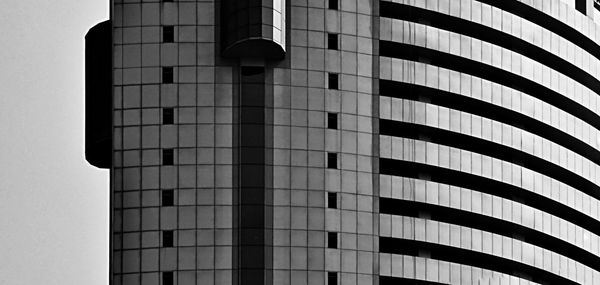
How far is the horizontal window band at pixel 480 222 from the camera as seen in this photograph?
430ft

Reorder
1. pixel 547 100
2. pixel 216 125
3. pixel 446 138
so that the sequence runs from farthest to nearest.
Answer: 1. pixel 547 100
2. pixel 446 138
3. pixel 216 125

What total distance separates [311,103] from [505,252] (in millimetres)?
20696

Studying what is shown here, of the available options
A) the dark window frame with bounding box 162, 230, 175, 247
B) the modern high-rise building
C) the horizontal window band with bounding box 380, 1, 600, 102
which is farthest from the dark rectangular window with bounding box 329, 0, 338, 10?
the dark window frame with bounding box 162, 230, 175, 247

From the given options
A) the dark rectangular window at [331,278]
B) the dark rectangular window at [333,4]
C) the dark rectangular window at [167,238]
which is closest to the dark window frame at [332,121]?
the dark rectangular window at [333,4]

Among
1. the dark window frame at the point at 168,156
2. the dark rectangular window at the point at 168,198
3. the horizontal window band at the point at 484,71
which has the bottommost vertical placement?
the dark rectangular window at the point at 168,198

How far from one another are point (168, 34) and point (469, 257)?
2872cm

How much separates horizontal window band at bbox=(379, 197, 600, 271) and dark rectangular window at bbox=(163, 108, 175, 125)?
16367 millimetres

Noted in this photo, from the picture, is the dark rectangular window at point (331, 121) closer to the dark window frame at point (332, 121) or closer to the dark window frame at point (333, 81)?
the dark window frame at point (332, 121)

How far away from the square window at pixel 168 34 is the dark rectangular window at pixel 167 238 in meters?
13.8

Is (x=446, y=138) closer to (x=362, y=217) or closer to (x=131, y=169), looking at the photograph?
(x=362, y=217)

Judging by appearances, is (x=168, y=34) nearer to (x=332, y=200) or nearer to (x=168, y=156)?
(x=168, y=156)

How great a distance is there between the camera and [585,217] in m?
147

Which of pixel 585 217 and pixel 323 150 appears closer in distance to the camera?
pixel 323 150

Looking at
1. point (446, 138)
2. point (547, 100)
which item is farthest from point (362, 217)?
point (547, 100)
